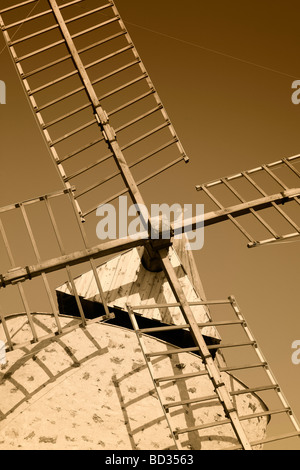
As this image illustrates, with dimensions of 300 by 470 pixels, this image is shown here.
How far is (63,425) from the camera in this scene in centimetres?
595

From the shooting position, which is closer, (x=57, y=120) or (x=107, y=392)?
(x=107, y=392)

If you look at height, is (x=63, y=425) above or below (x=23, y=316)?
below

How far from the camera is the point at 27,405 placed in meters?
6.14
